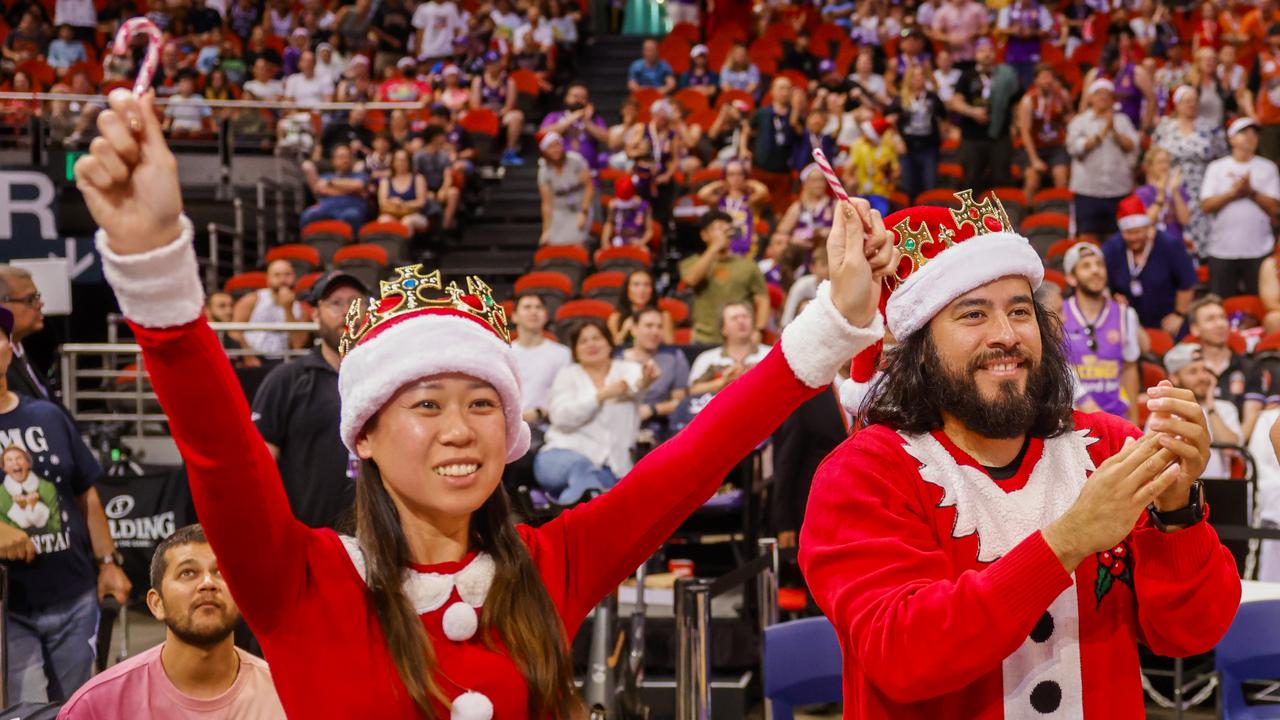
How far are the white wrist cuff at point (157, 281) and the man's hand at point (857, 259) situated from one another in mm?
883

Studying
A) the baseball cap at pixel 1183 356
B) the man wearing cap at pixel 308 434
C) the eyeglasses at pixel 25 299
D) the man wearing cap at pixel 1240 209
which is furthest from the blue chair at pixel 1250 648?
the man wearing cap at pixel 1240 209

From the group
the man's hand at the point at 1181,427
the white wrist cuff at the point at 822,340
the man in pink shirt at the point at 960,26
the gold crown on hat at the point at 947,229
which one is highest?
the man in pink shirt at the point at 960,26

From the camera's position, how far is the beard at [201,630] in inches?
138

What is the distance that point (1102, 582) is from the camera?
7.55ft

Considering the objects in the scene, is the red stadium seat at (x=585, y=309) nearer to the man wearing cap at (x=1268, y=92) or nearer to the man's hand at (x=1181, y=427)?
the man wearing cap at (x=1268, y=92)

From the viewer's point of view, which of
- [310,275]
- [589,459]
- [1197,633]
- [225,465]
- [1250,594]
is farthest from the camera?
[310,275]

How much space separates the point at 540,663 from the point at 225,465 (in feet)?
1.84

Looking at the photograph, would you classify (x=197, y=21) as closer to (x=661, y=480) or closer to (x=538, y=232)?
(x=538, y=232)

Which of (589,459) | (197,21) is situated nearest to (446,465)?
(589,459)

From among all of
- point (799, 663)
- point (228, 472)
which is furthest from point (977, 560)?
point (799, 663)

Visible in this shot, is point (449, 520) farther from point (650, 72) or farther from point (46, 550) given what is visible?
point (650, 72)

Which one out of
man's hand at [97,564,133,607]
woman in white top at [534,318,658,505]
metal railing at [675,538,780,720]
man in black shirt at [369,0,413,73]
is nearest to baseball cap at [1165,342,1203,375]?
woman in white top at [534,318,658,505]

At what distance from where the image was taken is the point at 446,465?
6.62 feet

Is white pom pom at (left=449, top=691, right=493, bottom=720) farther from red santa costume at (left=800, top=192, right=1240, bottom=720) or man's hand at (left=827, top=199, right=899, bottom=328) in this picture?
man's hand at (left=827, top=199, right=899, bottom=328)
